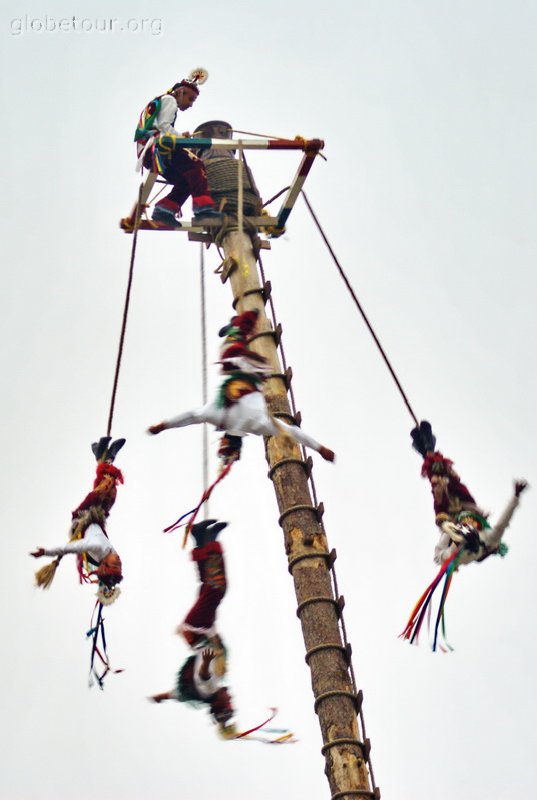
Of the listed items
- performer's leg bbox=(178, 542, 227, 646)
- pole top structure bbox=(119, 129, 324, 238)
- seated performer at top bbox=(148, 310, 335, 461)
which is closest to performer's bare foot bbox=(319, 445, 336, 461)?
seated performer at top bbox=(148, 310, 335, 461)

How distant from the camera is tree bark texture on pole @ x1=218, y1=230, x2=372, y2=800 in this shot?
7.72 m

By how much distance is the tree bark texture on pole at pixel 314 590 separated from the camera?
25.3 feet

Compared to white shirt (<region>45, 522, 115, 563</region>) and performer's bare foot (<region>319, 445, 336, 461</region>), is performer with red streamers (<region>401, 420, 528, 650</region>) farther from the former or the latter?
white shirt (<region>45, 522, 115, 563</region>)

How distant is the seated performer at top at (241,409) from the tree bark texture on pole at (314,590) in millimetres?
439

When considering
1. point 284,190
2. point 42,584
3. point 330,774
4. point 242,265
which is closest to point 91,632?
point 42,584

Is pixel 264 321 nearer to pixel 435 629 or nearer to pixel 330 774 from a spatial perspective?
pixel 435 629

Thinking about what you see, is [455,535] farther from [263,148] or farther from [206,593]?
Answer: [263,148]

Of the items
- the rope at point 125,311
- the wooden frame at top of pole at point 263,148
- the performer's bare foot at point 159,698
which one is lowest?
the performer's bare foot at point 159,698

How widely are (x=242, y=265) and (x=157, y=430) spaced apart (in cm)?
219

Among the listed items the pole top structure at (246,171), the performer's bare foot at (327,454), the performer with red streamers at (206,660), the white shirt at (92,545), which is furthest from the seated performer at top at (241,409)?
the pole top structure at (246,171)

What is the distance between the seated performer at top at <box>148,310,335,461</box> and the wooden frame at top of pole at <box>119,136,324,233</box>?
2.13 metres

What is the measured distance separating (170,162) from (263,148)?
2.21 feet

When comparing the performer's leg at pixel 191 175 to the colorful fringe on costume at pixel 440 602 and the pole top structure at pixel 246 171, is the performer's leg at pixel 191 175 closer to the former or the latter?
the pole top structure at pixel 246 171

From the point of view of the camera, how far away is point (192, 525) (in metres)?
8.18
